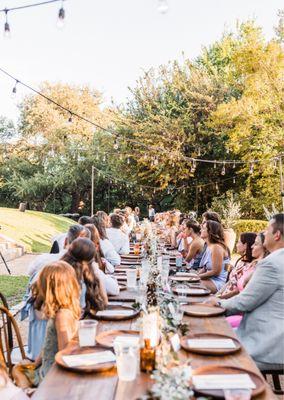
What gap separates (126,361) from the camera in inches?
76.9

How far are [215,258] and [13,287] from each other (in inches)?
167

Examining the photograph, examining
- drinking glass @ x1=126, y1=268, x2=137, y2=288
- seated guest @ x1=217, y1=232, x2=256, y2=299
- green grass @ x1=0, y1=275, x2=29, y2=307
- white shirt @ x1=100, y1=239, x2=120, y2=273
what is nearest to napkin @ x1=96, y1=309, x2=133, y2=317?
drinking glass @ x1=126, y1=268, x2=137, y2=288

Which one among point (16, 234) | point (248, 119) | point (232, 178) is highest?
point (248, 119)

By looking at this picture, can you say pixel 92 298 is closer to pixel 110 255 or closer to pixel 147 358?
pixel 147 358

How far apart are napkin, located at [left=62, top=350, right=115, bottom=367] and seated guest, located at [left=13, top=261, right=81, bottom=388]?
29 centimetres

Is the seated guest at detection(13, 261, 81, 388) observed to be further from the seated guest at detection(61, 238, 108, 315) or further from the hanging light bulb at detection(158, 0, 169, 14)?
the hanging light bulb at detection(158, 0, 169, 14)

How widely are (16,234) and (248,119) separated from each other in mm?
9542

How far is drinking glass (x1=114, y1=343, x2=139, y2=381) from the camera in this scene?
1.90m

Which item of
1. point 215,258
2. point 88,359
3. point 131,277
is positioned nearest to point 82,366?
point 88,359

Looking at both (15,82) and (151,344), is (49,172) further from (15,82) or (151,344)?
(151,344)

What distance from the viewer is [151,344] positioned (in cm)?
204

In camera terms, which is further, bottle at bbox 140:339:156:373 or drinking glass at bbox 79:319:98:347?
drinking glass at bbox 79:319:98:347

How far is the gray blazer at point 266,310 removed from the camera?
3.03 m

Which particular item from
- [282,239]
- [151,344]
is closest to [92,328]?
[151,344]
